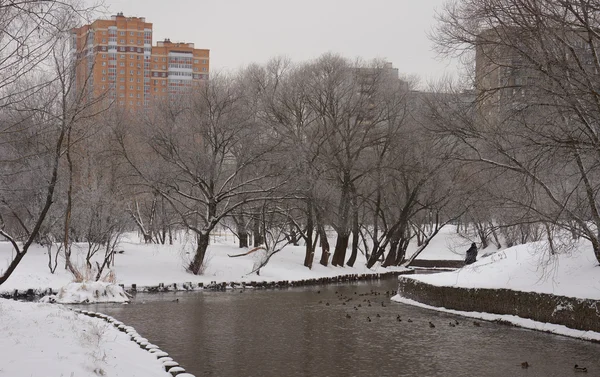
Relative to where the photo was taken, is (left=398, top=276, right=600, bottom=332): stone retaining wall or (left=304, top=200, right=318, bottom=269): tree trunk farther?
(left=304, top=200, right=318, bottom=269): tree trunk

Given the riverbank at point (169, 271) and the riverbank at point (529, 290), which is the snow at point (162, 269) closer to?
the riverbank at point (169, 271)

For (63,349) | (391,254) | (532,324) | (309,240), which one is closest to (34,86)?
(63,349)

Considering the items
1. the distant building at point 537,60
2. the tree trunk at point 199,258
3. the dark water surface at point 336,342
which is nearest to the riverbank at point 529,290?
the dark water surface at point 336,342

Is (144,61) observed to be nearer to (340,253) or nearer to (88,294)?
(340,253)

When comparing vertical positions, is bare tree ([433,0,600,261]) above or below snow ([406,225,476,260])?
above

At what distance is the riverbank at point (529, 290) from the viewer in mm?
17516

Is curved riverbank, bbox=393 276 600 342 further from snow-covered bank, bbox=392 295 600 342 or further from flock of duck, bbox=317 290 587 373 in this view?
flock of duck, bbox=317 290 587 373

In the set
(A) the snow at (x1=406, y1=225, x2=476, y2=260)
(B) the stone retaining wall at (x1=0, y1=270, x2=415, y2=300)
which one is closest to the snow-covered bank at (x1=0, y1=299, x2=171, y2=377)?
(B) the stone retaining wall at (x1=0, y1=270, x2=415, y2=300)

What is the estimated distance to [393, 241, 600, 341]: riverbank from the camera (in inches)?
690

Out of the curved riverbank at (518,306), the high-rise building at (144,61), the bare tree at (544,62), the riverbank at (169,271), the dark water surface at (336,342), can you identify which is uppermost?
the high-rise building at (144,61)

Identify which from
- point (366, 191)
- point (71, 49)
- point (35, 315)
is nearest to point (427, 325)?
point (35, 315)

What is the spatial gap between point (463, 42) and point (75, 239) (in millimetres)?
24455

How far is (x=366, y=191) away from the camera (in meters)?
45.1

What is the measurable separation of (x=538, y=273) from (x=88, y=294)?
15.5m
